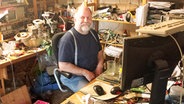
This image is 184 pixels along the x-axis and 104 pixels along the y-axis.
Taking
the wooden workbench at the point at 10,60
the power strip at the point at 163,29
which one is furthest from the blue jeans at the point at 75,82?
the power strip at the point at 163,29

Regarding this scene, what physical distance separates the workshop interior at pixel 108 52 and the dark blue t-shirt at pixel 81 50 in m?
0.12

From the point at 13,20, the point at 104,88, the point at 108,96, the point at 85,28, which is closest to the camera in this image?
the point at 108,96

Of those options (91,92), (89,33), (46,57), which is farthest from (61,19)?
(91,92)

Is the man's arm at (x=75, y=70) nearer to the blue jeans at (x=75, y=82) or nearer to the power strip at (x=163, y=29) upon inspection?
the blue jeans at (x=75, y=82)

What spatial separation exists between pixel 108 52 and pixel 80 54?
81cm

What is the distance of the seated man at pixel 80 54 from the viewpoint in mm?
2080

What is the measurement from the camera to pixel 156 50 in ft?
3.75

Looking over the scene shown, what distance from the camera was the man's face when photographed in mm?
2154

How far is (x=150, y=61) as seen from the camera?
1.14 meters

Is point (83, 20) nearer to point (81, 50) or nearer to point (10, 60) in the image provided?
point (81, 50)

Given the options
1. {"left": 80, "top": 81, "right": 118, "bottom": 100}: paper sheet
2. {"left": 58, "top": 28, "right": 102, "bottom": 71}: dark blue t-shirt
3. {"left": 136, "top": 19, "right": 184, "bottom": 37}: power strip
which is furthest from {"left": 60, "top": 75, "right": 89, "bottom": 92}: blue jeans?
{"left": 136, "top": 19, "right": 184, "bottom": 37}: power strip

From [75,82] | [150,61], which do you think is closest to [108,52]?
[75,82]

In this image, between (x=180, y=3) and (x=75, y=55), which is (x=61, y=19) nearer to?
(x=75, y=55)

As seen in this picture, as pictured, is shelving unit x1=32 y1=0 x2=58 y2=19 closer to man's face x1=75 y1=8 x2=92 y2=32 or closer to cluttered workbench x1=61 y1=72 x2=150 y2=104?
man's face x1=75 y1=8 x2=92 y2=32
